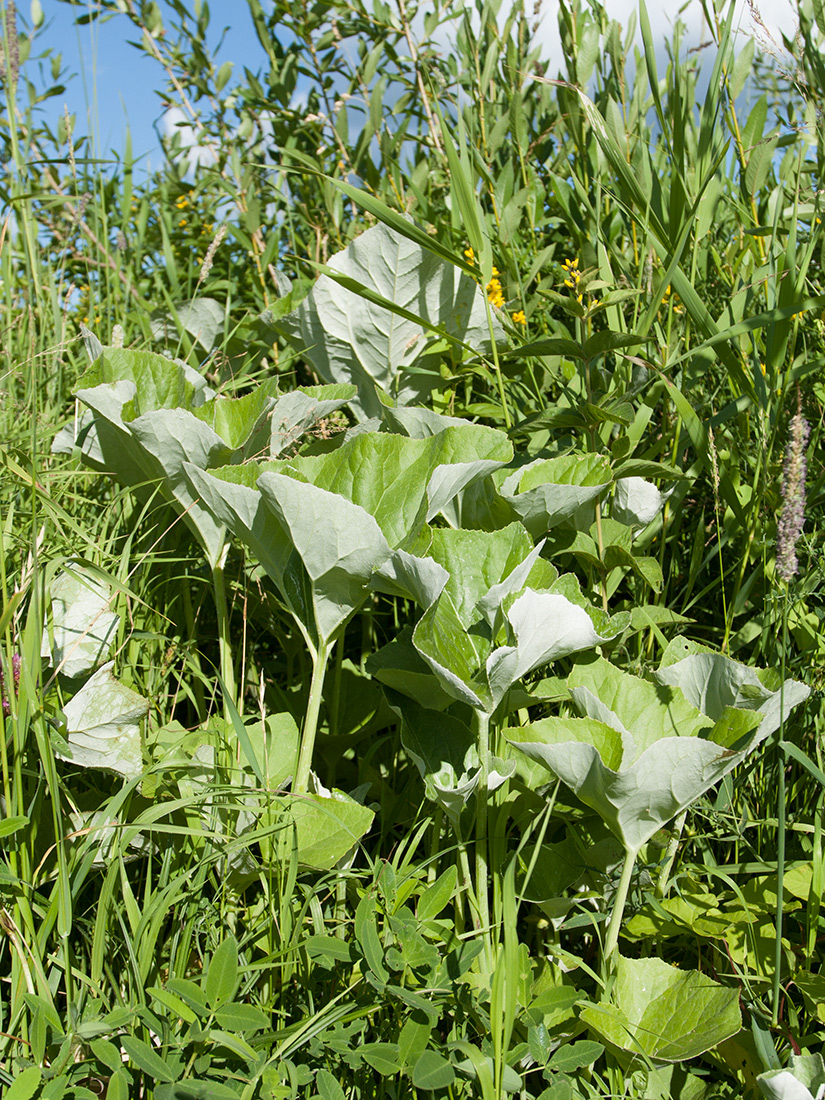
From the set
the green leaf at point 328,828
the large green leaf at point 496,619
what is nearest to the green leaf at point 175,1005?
the green leaf at point 328,828

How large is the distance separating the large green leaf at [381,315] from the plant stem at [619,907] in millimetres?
1040

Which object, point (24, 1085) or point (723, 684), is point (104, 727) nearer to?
point (24, 1085)

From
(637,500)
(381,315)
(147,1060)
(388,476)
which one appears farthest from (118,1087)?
(381,315)

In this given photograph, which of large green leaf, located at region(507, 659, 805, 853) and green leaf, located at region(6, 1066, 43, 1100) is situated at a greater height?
large green leaf, located at region(507, 659, 805, 853)

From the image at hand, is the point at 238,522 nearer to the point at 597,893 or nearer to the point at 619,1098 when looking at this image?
the point at 597,893

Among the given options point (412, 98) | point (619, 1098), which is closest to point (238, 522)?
point (619, 1098)

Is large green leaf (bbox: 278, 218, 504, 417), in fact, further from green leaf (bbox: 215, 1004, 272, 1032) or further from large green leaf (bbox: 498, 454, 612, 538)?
green leaf (bbox: 215, 1004, 272, 1032)

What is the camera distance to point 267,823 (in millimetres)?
1132

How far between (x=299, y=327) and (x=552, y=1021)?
1.41 metres

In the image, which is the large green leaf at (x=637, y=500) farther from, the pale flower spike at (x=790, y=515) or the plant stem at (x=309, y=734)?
the plant stem at (x=309, y=734)

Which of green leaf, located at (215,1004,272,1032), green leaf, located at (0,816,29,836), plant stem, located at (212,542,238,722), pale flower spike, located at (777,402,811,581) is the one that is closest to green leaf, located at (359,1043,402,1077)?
green leaf, located at (215,1004,272,1032)

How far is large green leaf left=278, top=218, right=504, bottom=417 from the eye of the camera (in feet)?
5.50

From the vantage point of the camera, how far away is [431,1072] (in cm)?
86

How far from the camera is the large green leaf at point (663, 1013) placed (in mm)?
970
